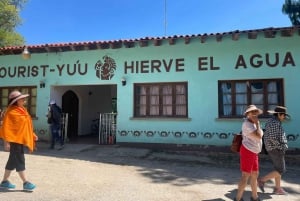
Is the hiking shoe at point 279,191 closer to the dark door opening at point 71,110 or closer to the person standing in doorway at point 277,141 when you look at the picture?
the person standing in doorway at point 277,141

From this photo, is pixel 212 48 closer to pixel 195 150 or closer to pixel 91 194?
pixel 195 150

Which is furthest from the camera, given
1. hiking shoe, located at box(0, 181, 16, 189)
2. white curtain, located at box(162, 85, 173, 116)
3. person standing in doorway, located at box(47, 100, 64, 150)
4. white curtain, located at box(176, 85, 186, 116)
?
white curtain, located at box(162, 85, 173, 116)

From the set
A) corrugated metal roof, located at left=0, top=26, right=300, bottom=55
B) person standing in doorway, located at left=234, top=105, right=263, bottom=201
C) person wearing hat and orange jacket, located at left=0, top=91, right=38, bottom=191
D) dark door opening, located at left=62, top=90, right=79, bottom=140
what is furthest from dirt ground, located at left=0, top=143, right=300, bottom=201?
corrugated metal roof, located at left=0, top=26, right=300, bottom=55

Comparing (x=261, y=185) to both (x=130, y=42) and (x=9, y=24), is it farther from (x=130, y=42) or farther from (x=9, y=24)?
(x=9, y=24)

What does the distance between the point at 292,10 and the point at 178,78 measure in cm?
896

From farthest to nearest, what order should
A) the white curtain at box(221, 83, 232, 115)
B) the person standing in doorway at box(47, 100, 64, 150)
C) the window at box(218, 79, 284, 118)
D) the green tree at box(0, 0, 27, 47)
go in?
the green tree at box(0, 0, 27, 47), the person standing in doorway at box(47, 100, 64, 150), the white curtain at box(221, 83, 232, 115), the window at box(218, 79, 284, 118)

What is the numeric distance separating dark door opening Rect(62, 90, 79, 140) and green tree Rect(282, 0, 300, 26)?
10750 millimetres

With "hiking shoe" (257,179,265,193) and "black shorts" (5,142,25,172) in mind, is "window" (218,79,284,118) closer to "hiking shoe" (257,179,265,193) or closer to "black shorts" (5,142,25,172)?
"hiking shoe" (257,179,265,193)

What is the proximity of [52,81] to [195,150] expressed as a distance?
18.5ft

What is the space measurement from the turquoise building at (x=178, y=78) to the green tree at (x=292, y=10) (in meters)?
7.37

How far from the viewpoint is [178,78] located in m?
11.5

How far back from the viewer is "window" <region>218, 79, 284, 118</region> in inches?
423

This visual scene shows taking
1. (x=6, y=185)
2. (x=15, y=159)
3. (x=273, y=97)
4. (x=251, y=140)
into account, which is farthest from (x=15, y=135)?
(x=273, y=97)

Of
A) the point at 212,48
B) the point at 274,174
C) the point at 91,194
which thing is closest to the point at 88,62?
the point at 212,48
